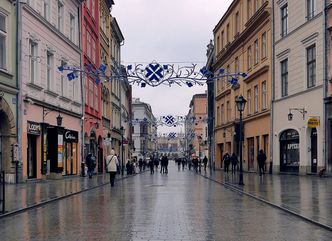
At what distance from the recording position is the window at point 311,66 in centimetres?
3272

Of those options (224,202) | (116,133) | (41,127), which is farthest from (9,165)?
(116,133)

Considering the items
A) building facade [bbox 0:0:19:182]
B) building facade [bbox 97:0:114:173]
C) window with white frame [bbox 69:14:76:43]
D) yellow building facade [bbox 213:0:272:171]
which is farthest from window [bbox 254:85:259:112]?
building facade [bbox 0:0:19:182]

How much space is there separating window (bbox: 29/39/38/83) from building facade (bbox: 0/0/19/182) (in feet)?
8.28

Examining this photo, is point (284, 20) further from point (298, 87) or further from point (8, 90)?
point (8, 90)

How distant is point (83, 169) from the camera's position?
38.8 m

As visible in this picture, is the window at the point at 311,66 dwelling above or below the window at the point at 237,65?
below

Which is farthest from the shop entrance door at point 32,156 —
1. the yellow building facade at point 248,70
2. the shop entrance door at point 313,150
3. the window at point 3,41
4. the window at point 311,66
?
the yellow building facade at point 248,70

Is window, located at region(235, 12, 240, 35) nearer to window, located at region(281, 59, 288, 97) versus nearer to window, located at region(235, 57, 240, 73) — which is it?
window, located at region(235, 57, 240, 73)

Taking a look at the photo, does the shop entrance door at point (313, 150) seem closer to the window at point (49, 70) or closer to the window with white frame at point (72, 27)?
the window at point (49, 70)

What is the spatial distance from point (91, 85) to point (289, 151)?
56.0 feet

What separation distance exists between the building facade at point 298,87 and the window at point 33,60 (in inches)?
602

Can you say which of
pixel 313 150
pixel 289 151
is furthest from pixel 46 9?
pixel 289 151

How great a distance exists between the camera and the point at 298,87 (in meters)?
35.2

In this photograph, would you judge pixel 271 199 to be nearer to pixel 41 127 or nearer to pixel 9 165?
pixel 9 165
